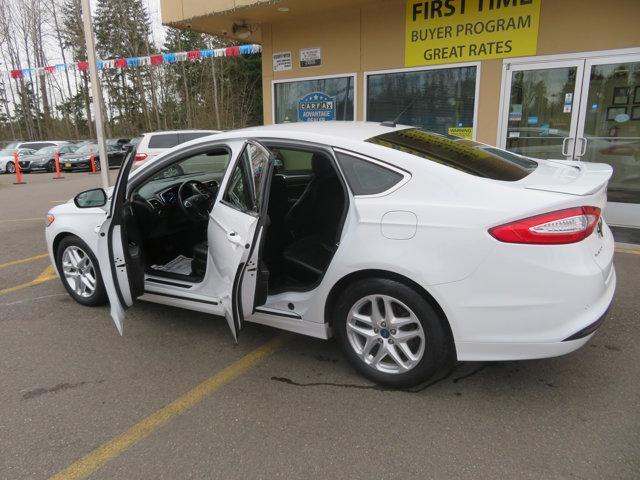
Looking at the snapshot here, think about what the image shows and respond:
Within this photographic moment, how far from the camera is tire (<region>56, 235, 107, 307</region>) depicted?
426cm

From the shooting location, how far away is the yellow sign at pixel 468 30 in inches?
277

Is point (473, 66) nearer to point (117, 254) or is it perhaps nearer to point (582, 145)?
point (582, 145)

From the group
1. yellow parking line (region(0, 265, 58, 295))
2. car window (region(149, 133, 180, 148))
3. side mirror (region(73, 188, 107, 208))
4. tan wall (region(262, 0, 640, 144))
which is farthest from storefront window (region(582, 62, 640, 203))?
car window (region(149, 133, 180, 148))

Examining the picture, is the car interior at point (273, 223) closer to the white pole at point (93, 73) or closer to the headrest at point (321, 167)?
the headrest at point (321, 167)

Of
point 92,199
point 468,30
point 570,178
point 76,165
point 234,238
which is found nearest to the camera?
point 570,178

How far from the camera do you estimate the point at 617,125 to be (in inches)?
268

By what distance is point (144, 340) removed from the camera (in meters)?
3.81

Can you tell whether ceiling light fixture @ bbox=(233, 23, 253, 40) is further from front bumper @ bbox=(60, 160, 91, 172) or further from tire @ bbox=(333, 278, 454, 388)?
front bumper @ bbox=(60, 160, 91, 172)

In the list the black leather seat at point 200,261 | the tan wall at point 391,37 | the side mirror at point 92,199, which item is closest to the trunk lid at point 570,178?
the black leather seat at point 200,261

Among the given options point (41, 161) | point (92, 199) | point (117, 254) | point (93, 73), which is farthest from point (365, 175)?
point (41, 161)

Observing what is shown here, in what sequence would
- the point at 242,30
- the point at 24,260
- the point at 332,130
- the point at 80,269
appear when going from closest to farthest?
the point at 332,130
the point at 80,269
the point at 24,260
the point at 242,30

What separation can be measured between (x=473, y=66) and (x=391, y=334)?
19.7 feet

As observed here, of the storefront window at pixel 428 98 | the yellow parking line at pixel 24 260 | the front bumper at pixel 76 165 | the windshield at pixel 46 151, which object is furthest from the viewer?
the windshield at pixel 46 151

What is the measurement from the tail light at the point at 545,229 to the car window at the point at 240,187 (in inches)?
62.9
